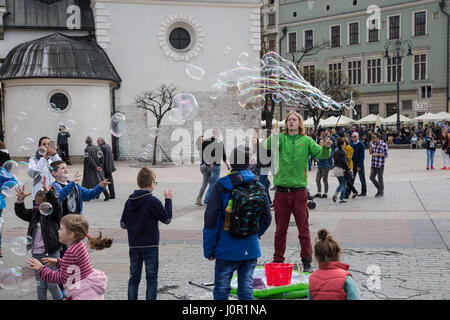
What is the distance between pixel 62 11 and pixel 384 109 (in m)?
32.5

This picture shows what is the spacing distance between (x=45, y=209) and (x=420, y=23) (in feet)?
160

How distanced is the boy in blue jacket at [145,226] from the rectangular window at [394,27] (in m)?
48.9

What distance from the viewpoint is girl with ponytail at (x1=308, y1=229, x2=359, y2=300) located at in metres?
3.79

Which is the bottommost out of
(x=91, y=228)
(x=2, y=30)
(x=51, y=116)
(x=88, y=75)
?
(x=91, y=228)

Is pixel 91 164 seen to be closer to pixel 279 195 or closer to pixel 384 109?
pixel 279 195

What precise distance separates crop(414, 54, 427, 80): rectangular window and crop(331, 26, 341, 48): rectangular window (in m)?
7.73

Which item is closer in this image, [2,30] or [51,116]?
[51,116]

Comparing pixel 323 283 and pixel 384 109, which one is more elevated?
pixel 384 109

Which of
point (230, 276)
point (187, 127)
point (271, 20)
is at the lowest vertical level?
point (230, 276)

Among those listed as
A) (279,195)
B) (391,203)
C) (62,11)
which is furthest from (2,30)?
(279,195)

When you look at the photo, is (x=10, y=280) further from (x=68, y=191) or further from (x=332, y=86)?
(x=332, y=86)

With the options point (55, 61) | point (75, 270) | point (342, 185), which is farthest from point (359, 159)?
point (55, 61)

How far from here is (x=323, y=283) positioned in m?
3.83

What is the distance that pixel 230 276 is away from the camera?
471 cm
